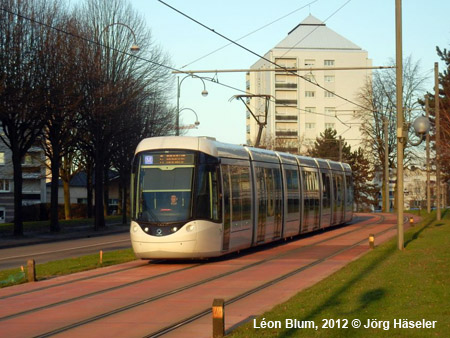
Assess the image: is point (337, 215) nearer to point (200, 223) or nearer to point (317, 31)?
point (200, 223)

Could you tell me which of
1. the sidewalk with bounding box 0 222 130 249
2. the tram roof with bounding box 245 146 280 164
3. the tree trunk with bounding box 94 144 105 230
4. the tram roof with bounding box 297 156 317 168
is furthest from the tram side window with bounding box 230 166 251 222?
the tree trunk with bounding box 94 144 105 230

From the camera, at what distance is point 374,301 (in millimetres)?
12945

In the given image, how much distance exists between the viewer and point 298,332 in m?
10.3

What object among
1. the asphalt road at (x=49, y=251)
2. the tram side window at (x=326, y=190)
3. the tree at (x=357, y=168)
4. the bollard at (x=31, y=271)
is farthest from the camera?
the tree at (x=357, y=168)

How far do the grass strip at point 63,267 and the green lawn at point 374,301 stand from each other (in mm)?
6693

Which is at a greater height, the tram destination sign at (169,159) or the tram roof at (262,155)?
the tram roof at (262,155)

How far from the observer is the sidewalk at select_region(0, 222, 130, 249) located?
39.0 m

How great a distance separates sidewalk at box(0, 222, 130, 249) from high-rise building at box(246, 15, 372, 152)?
61.4 metres

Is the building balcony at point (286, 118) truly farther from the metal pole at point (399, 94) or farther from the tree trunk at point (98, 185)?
the metal pole at point (399, 94)

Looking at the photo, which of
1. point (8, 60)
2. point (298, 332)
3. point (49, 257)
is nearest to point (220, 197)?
point (49, 257)

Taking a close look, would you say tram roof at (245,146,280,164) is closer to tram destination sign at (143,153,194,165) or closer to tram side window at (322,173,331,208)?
tram destination sign at (143,153,194,165)

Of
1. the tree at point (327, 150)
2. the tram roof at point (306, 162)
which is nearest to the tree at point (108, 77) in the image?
the tram roof at point (306, 162)

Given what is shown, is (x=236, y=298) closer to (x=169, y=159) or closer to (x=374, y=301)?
(x=374, y=301)

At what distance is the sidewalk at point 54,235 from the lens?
3901 centimetres
